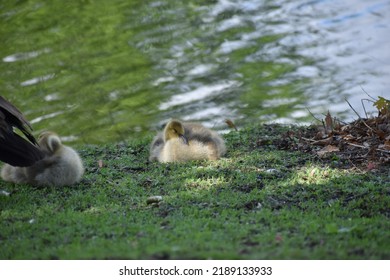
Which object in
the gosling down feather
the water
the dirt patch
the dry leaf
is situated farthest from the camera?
the water

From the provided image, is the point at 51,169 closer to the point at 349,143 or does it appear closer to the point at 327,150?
the point at 327,150

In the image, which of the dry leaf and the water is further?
the water

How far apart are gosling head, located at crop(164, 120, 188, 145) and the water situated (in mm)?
3922

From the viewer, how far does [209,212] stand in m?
6.77

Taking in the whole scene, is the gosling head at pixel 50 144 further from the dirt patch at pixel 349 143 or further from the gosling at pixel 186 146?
the dirt patch at pixel 349 143

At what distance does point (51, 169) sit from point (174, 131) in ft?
6.56

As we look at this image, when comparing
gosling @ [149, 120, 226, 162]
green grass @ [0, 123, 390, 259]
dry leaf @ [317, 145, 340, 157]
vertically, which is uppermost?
green grass @ [0, 123, 390, 259]

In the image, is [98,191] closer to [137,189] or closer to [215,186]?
[137,189]

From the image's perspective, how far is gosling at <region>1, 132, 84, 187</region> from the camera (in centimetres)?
787

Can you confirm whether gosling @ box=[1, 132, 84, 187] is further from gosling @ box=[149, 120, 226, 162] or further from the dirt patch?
the dirt patch

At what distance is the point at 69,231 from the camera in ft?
20.5

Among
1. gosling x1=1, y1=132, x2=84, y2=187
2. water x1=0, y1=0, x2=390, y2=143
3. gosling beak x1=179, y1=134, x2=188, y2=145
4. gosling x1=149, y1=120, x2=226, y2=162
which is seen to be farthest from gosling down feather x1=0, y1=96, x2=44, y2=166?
water x1=0, y1=0, x2=390, y2=143
